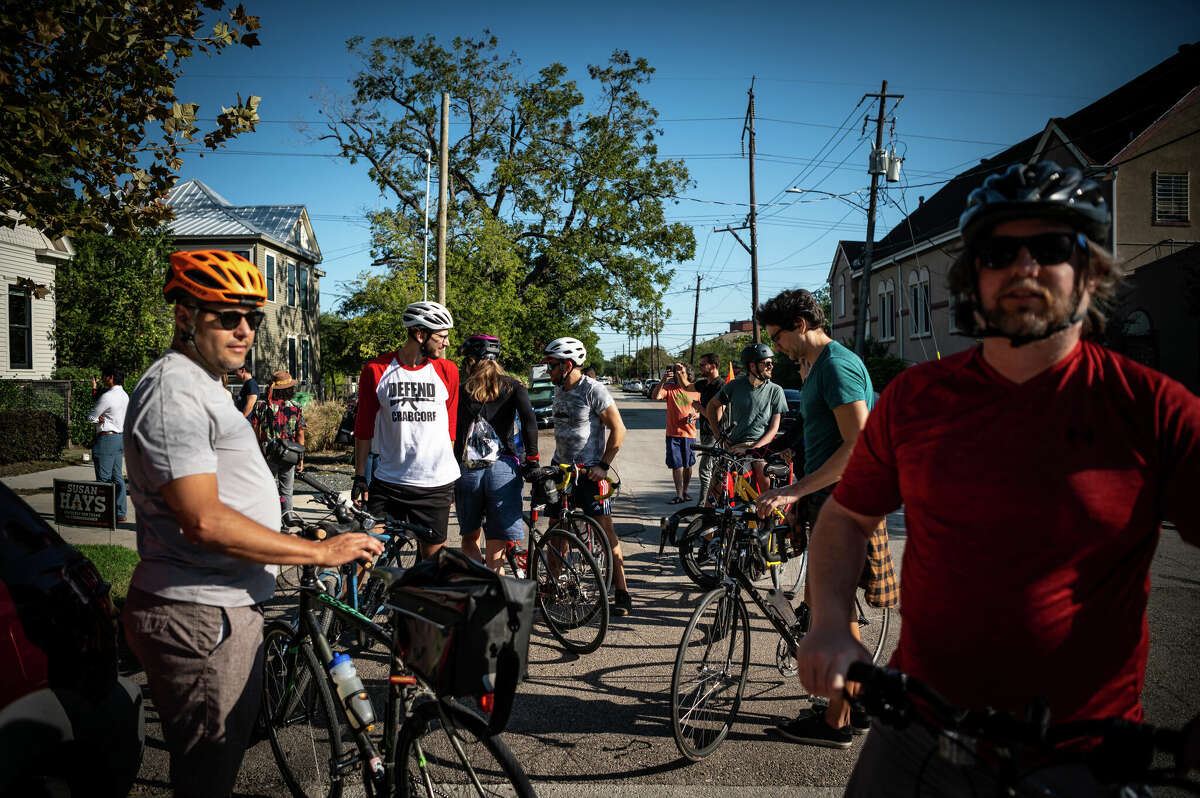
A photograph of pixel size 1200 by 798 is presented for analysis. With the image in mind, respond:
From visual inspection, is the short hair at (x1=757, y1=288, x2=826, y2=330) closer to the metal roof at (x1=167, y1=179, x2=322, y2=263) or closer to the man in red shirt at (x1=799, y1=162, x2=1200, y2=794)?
the man in red shirt at (x1=799, y1=162, x2=1200, y2=794)

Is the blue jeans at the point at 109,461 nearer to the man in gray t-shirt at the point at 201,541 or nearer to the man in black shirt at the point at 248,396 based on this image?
the man in black shirt at the point at 248,396

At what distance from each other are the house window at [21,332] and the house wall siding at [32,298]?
7 cm

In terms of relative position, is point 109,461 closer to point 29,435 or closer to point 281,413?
point 281,413

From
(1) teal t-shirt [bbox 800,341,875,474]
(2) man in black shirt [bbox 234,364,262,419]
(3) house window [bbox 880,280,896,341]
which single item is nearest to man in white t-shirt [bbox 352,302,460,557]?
(1) teal t-shirt [bbox 800,341,875,474]

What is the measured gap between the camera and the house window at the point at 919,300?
33.1m

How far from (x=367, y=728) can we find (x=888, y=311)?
38750 mm

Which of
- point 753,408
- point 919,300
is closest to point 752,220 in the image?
point 919,300

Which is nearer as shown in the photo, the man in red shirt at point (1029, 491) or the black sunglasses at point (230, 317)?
the man in red shirt at point (1029, 491)

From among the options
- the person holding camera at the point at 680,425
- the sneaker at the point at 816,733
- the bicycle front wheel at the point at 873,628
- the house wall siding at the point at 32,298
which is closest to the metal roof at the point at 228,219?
the house wall siding at the point at 32,298

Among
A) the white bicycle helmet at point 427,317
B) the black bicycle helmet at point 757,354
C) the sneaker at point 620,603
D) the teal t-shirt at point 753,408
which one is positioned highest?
the white bicycle helmet at point 427,317

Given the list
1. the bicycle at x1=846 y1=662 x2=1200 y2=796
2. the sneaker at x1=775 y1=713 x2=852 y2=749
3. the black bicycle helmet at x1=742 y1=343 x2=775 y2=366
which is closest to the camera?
the bicycle at x1=846 y1=662 x2=1200 y2=796

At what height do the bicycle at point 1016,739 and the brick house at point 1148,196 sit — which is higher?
the brick house at point 1148,196

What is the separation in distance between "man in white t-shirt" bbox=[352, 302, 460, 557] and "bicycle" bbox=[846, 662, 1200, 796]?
357 cm

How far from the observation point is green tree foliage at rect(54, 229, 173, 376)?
2056 centimetres
